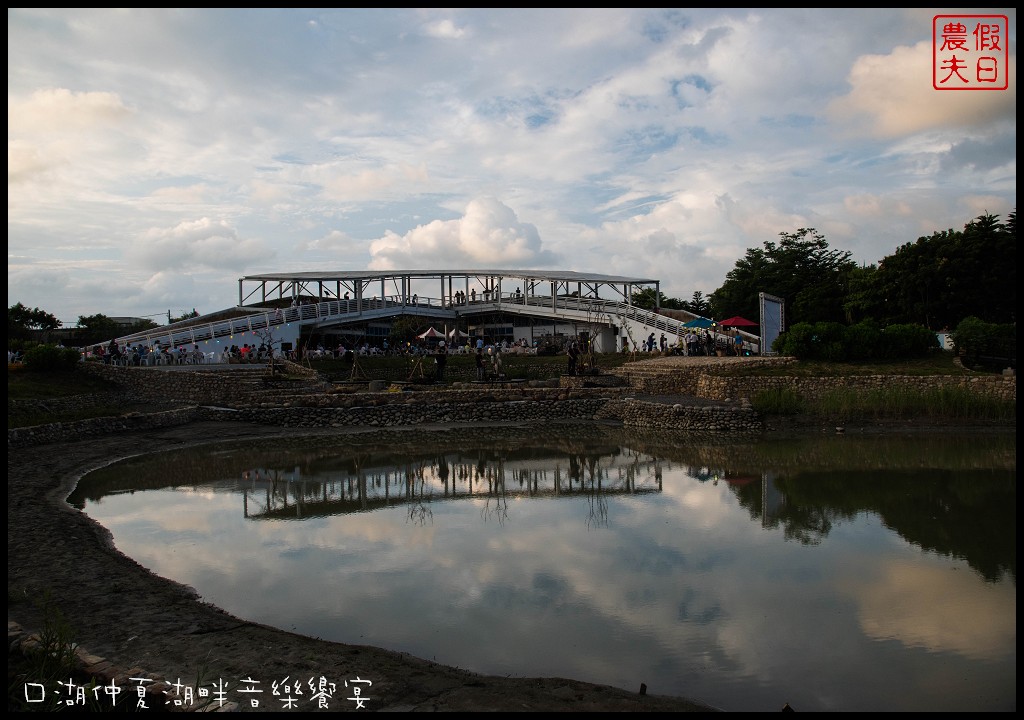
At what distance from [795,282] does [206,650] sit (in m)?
38.9

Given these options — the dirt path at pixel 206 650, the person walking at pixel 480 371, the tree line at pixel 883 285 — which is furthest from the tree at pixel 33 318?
the dirt path at pixel 206 650

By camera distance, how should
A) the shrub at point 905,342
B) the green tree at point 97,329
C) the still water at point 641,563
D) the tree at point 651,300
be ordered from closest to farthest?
the still water at point 641,563 → the shrub at point 905,342 → the green tree at point 97,329 → the tree at point 651,300

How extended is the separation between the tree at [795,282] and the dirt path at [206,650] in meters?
35.6

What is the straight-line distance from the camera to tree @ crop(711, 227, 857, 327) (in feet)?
120

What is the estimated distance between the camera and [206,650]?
17.3 feet

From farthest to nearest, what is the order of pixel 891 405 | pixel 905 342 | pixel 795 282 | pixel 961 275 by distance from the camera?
pixel 795 282 → pixel 961 275 → pixel 905 342 → pixel 891 405

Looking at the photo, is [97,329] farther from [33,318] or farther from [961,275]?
[961,275]

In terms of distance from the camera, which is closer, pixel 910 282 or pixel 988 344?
pixel 988 344

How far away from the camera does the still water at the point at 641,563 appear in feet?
16.9

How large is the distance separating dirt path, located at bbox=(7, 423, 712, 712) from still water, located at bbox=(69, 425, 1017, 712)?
0.30 meters

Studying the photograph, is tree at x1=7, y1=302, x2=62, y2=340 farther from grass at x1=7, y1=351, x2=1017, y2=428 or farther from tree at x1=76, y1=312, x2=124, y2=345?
grass at x1=7, y1=351, x2=1017, y2=428

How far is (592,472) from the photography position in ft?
45.8

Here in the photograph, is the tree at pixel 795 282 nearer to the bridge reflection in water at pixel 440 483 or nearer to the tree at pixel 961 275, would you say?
the tree at pixel 961 275

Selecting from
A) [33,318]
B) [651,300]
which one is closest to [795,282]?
[651,300]
